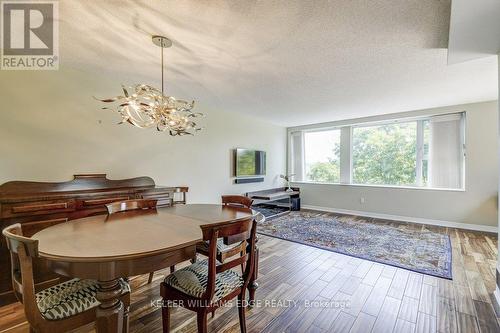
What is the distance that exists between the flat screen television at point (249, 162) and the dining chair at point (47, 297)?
3.68 meters

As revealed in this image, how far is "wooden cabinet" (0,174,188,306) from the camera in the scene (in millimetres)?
1963

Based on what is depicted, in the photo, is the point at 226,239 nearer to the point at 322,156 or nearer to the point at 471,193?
the point at 471,193

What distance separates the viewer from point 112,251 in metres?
1.13

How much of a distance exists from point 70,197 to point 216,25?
2245 mm

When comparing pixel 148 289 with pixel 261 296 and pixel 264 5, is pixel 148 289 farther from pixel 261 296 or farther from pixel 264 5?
Answer: pixel 264 5

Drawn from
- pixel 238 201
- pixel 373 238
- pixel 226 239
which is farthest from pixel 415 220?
pixel 226 239

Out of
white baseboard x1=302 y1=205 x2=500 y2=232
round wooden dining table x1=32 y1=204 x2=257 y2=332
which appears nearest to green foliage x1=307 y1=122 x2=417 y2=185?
white baseboard x1=302 y1=205 x2=500 y2=232

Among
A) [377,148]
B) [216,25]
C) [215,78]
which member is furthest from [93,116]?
[377,148]

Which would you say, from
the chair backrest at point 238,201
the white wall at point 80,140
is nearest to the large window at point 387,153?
the white wall at point 80,140

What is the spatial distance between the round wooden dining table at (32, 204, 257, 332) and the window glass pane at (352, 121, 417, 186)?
202 inches

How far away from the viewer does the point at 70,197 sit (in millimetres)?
2275

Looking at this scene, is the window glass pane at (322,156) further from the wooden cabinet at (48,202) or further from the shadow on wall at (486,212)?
the wooden cabinet at (48,202)

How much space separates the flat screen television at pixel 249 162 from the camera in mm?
4944

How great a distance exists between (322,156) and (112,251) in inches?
232
